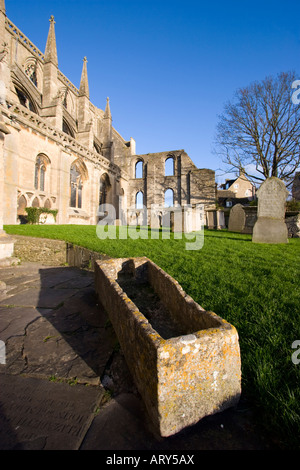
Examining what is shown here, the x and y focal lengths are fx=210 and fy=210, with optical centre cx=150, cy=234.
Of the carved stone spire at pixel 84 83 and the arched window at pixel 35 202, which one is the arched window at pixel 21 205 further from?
the carved stone spire at pixel 84 83

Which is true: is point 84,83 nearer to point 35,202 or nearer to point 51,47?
point 51,47

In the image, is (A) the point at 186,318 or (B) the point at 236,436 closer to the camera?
(B) the point at 236,436

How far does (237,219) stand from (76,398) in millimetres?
11929

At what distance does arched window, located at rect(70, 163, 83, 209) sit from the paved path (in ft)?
57.2

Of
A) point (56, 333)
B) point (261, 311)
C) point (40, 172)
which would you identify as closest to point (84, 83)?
point (40, 172)

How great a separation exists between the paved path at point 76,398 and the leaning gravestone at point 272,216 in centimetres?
669

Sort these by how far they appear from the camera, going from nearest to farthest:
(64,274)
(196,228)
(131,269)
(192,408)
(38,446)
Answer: (38,446)
(192,408)
(131,269)
(64,274)
(196,228)

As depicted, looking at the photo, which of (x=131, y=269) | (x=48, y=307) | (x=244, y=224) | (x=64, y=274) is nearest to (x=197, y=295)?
(x=131, y=269)

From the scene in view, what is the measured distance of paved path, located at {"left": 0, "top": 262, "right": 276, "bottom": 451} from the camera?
1.09 m

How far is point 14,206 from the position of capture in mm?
12406

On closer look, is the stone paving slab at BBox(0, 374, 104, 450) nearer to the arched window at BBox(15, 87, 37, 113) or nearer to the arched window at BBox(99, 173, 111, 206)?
the arched window at BBox(15, 87, 37, 113)

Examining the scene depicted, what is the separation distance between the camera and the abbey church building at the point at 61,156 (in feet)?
43.2

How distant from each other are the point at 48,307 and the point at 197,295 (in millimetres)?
2096

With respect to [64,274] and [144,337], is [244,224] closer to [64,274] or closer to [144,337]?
[64,274]
